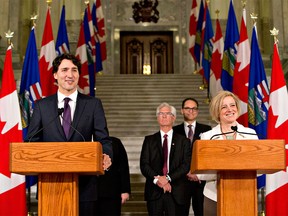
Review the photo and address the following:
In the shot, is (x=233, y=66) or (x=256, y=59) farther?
(x=233, y=66)

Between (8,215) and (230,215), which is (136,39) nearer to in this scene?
(8,215)

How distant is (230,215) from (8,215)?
3651 mm

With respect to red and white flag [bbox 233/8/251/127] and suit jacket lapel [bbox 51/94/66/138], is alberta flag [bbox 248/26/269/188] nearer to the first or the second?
red and white flag [bbox 233/8/251/127]

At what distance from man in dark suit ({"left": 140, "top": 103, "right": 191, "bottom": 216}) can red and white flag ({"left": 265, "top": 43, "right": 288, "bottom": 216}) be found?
1316 mm

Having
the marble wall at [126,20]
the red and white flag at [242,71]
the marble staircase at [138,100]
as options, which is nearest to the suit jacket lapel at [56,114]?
the marble staircase at [138,100]

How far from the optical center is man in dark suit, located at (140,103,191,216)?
17.4ft

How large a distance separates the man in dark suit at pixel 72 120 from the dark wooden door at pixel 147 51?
14.3 m

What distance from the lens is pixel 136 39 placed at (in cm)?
1831

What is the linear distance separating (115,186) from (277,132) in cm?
215

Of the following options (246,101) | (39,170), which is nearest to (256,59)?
(246,101)

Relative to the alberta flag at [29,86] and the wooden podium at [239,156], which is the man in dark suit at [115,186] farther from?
the wooden podium at [239,156]

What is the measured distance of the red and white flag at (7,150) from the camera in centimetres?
611

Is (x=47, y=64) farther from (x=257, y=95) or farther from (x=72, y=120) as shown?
(x=72, y=120)

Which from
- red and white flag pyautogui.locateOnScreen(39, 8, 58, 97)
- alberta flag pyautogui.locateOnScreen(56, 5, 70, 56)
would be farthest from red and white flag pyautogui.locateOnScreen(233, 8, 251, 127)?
alberta flag pyautogui.locateOnScreen(56, 5, 70, 56)
